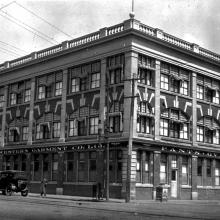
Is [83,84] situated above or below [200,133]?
above

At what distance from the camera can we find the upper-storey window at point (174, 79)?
1676 inches

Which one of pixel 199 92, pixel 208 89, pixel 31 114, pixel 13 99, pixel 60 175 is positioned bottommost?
pixel 60 175

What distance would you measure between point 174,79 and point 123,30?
7.23m

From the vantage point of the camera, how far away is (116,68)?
40.8 meters

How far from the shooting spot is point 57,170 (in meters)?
45.0

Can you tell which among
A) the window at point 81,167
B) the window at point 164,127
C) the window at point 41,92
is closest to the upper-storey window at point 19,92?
the window at point 41,92

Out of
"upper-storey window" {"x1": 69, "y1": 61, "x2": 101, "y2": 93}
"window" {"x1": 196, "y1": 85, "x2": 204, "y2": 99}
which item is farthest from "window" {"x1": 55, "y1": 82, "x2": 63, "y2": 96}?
"window" {"x1": 196, "y1": 85, "x2": 204, "y2": 99}

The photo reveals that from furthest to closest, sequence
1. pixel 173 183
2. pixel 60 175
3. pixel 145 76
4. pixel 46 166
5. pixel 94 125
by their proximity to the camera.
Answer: pixel 46 166 → pixel 60 175 → pixel 94 125 → pixel 173 183 → pixel 145 76

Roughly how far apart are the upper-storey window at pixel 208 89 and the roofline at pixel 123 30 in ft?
6.97

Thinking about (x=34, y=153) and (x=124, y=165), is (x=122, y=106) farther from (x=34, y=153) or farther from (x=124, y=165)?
(x=34, y=153)

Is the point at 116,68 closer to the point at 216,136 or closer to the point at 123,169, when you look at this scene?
the point at 123,169

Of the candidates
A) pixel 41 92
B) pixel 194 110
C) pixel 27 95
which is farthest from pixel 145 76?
pixel 27 95

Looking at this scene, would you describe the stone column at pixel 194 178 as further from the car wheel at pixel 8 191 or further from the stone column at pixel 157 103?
the car wheel at pixel 8 191

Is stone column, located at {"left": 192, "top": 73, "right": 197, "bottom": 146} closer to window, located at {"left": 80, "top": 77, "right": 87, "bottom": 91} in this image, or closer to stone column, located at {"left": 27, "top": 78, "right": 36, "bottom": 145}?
window, located at {"left": 80, "top": 77, "right": 87, "bottom": 91}
